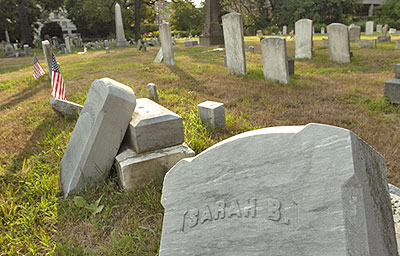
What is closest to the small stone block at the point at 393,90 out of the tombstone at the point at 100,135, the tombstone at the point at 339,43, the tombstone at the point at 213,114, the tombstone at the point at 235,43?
the tombstone at the point at 213,114

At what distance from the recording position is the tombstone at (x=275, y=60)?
6.45 metres

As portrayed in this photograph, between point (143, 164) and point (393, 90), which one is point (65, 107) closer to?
point (143, 164)

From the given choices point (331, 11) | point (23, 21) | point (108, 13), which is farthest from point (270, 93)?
point (108, 13)

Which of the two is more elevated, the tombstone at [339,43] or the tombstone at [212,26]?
the tombstone at [212,26]

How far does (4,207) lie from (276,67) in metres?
5.64

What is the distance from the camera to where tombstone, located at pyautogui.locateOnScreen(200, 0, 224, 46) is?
53.3 feet

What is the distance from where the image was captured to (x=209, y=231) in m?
1.54

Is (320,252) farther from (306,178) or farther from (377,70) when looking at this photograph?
(377,70)

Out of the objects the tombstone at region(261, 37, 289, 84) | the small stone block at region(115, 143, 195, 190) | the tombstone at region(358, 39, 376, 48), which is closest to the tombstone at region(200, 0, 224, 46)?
the tombstone at region(358, 39, 376, 48)

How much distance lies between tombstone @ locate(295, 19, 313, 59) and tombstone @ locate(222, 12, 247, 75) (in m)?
3.52

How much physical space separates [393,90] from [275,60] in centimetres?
257

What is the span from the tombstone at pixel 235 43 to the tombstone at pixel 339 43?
323 centimetres

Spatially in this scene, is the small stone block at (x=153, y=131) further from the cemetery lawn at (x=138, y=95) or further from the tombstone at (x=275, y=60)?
the tombstone at (x=275, y=60)

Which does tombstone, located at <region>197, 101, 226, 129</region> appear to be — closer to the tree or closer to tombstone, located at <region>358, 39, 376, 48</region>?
tombstone, located at <region>358, 39, 376, 48</region>
